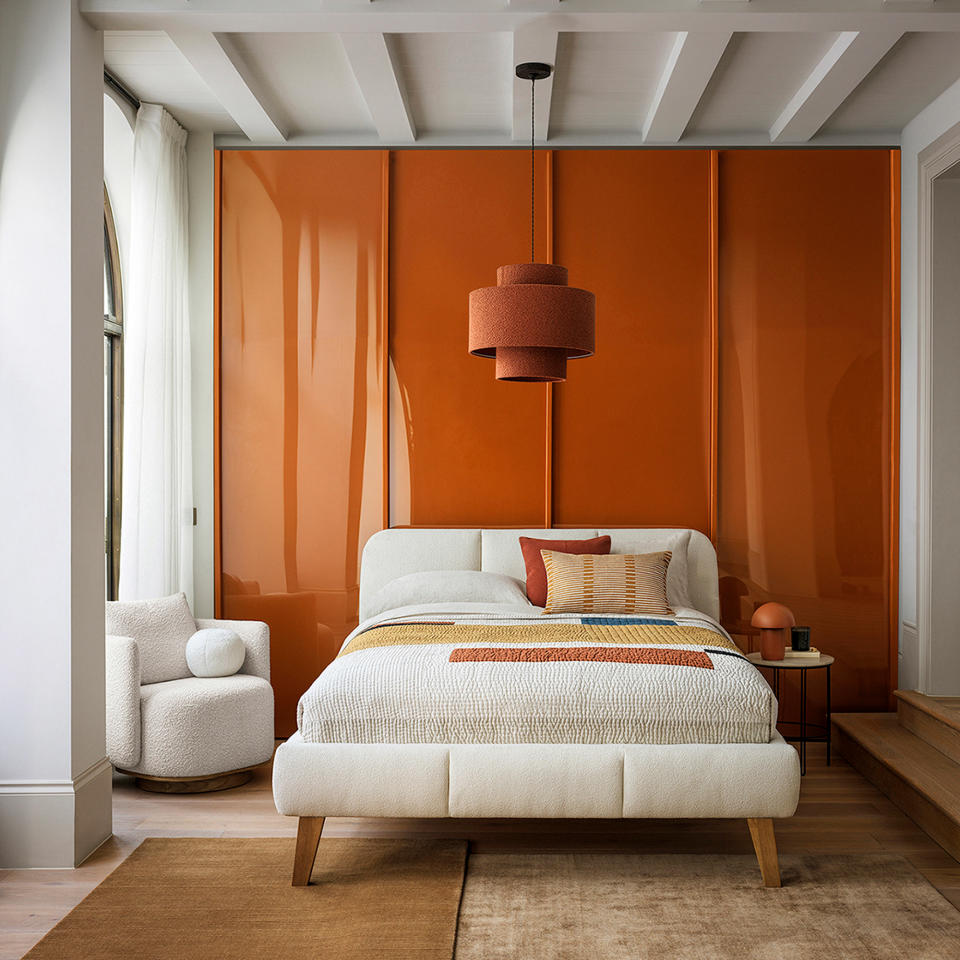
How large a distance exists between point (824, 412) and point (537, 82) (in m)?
2.03

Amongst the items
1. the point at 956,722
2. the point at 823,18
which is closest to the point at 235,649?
the point at 956,722

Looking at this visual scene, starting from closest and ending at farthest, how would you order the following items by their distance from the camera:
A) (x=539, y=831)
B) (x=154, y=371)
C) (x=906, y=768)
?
(x=539, y=831)
(x=906, y=768)
(x=154, y=371)

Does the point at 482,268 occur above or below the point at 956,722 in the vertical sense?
above

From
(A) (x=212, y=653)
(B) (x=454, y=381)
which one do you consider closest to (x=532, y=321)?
(B) (x=454, y=381)

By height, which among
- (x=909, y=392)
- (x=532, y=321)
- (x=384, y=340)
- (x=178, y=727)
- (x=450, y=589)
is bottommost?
(x=178, y=727)

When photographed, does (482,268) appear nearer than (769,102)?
No

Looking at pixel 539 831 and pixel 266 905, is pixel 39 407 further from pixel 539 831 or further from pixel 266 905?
pixel 539 831

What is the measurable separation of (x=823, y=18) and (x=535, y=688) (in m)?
2.31

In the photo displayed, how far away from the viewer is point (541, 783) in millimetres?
2766

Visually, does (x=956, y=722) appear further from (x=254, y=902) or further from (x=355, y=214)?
(x=355, y=214)

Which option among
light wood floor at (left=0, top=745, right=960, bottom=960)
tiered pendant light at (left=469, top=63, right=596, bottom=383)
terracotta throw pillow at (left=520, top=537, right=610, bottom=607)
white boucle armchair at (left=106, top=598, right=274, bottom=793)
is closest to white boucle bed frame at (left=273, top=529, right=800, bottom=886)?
light wood floor at (left=0, top=745, right=960, bottom=960)

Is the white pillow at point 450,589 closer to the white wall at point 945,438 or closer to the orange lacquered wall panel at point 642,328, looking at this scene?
the orange lacquered wall panel at point 642,328

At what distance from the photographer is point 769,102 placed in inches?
165

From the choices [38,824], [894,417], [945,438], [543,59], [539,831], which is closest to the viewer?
[38,824]
